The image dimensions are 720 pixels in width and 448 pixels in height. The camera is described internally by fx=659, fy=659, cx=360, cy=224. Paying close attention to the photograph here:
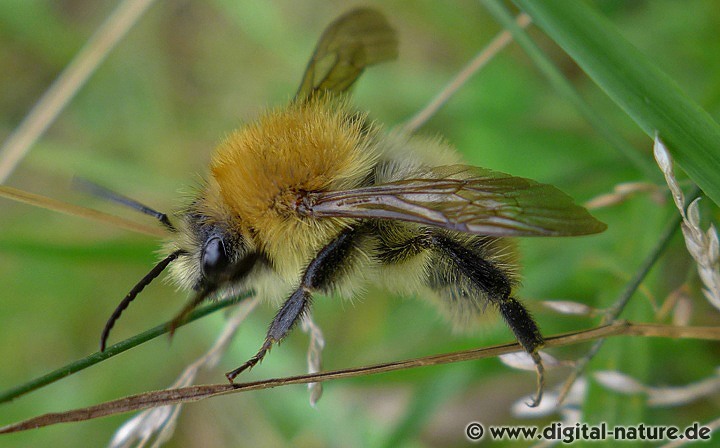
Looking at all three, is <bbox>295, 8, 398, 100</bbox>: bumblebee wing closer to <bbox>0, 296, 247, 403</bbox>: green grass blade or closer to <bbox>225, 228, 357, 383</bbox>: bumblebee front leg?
<bbox>225, 228, 357, 383</bbox>: bumblebee front leg

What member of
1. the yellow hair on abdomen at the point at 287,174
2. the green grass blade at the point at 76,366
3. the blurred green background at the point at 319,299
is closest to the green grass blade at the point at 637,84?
the blurred green background at the point at 319,299

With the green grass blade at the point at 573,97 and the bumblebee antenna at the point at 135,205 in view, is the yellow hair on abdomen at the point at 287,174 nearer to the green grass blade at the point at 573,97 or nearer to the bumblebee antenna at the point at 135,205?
the bumblebee antenna at the point at 135,205

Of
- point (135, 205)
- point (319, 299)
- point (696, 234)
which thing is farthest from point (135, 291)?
point (319, 299)

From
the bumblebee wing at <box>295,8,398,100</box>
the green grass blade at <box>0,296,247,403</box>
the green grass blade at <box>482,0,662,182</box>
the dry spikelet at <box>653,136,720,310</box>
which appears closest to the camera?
the green grass blade at <box>0,296,247,403</box>

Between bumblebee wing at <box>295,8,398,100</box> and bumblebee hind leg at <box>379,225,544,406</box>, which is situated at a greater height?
bumblebee wing at <box>295,8,398,100</box>

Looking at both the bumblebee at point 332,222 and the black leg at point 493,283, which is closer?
the bumblebee at point 332,222

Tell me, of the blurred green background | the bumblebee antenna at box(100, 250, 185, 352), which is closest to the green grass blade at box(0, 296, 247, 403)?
the bumblebee antenna at box(100, 250, 185, 352)

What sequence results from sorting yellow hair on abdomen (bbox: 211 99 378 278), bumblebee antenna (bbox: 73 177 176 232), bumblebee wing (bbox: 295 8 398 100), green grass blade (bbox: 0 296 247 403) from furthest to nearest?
bumblebee wing (bbox: 295 8 398 100) < bumblebee antenna (bbox: 73 177 176 232) < yellow hair on abdomen (bbox: 211 99 378 278) < green grass blade (bbox: 0 296 247 403)

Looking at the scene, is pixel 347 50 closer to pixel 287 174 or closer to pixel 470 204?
pixel 287 174
